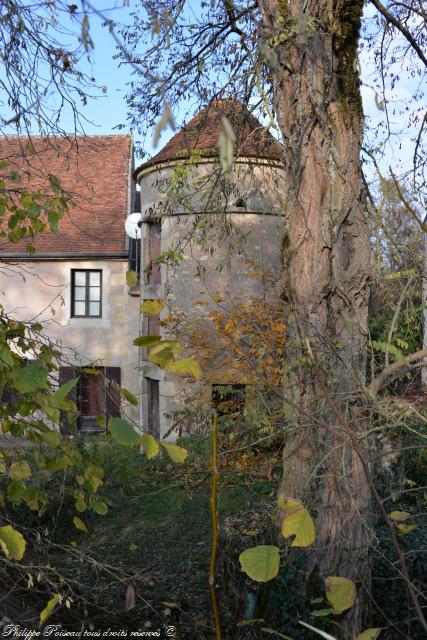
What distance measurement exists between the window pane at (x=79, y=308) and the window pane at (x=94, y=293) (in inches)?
11.8

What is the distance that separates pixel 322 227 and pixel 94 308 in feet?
45.9

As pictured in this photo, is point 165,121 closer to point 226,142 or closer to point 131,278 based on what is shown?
point 226,142

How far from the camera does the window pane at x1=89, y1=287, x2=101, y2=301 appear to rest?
1814 cm

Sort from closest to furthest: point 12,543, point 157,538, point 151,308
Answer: point 151,308
point 12,543
point 157,538

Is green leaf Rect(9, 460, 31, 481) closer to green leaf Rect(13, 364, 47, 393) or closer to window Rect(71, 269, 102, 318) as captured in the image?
green leaf Rect(13, 364, 47, 393)

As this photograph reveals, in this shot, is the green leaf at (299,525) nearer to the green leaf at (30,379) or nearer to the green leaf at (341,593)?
the green leaf at (341,593)

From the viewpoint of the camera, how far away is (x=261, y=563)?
194 centimetres

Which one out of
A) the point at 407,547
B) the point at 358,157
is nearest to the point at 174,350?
the point at 358,157

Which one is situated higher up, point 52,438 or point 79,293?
point 52,438

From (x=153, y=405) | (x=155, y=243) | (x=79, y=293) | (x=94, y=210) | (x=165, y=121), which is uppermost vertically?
(x=94, y=210)

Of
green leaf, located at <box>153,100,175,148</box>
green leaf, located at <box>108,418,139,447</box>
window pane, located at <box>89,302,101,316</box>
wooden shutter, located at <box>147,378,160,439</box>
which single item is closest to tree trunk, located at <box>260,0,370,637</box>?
green leaf, located at <box>108,418,139,447</box>

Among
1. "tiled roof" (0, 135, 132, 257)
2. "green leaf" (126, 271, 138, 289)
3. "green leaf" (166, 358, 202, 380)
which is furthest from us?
"tiled roof" (0, 135, 132, 257)

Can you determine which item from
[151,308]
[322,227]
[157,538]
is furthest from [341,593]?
[157,538]

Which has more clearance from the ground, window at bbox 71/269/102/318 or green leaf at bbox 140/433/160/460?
green leaf at bbox 140/433/160/460
